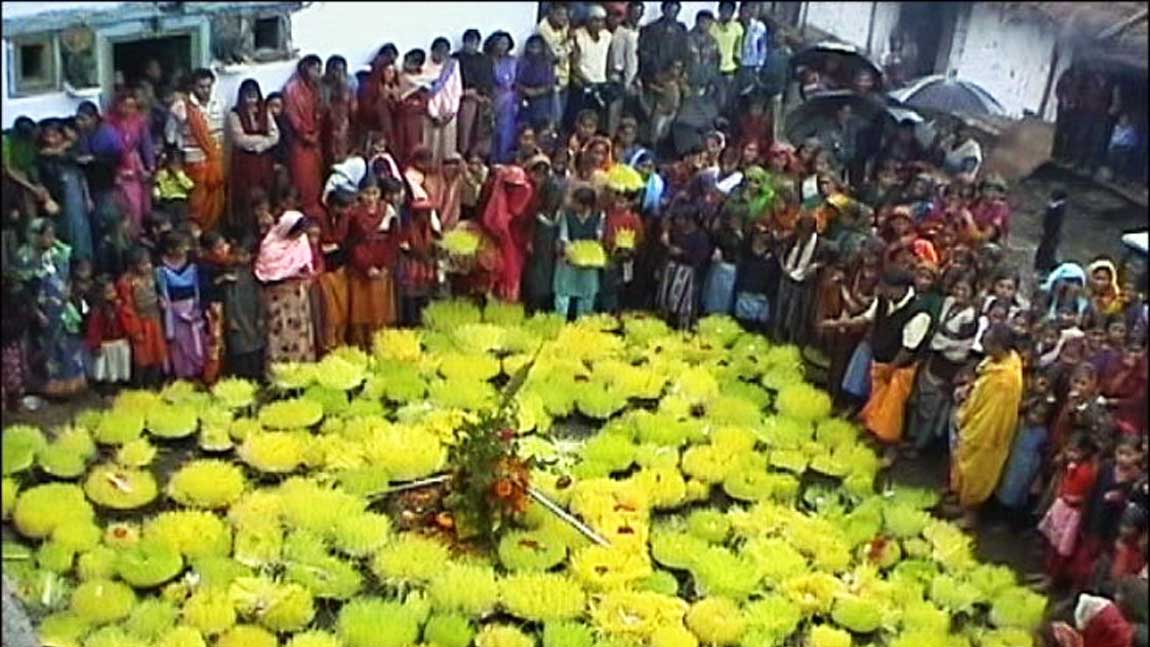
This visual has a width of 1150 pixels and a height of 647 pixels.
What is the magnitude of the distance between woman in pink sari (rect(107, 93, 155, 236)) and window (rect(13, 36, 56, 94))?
9.7 inches

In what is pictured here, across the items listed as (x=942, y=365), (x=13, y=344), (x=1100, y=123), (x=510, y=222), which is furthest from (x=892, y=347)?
(x=13, y=344)

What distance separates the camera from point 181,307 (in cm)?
564

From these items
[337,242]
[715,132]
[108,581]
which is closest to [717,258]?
[715,132]

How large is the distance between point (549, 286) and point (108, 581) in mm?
2029

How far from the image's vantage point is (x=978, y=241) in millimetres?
5910

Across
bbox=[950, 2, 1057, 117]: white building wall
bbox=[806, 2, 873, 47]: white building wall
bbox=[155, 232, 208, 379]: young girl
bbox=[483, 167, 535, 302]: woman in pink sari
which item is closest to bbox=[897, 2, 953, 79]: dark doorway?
bbox=[806, 2, 873, 47]: white building wall

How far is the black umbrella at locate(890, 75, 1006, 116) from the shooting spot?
606cm

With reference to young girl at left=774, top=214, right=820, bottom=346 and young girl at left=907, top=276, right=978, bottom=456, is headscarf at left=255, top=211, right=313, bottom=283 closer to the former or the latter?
young girl at left=774, top=214, right=820, bottom=346

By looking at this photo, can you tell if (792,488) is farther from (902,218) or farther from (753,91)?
(753,91)

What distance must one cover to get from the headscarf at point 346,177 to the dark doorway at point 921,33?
6.29ft

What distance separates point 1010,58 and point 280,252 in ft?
7.84

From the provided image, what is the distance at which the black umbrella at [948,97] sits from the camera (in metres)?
6.06

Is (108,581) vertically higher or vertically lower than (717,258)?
lower

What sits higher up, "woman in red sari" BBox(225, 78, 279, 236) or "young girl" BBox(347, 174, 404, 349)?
"woman in red sari" BBox(225, 78, 279, 236)
